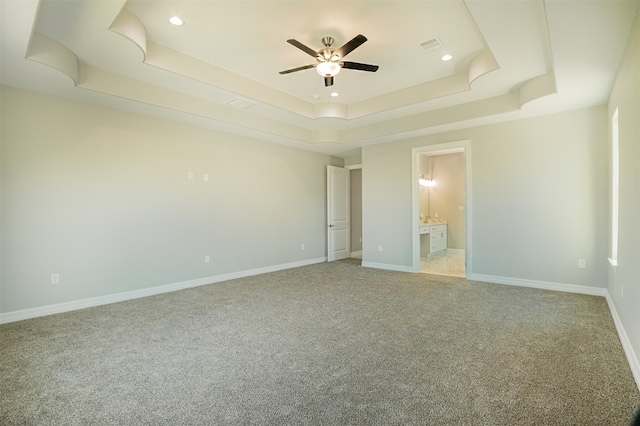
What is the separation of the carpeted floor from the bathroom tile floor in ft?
5.75

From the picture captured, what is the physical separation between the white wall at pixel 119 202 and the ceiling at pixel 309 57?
14.7 inches

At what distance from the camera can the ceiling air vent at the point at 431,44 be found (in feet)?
10.9

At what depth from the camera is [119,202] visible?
4211mm

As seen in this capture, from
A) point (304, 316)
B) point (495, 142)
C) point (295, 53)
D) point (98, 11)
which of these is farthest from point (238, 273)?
point (495, 142)

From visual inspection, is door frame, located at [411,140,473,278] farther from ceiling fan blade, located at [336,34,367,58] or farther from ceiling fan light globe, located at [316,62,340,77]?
ceiling fan blade, located at [336,34,367,58]

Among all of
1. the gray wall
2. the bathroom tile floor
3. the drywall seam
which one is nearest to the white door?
the gray wall

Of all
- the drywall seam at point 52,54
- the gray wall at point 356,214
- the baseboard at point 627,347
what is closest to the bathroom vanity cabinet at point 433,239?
the gray wall at point 356,214

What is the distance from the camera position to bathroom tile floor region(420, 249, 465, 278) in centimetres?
584

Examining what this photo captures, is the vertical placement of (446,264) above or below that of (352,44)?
below

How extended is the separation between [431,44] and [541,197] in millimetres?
2897

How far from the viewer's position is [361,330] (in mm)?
3039

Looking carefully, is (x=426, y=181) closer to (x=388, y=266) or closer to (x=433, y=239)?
(x=433, y=239)

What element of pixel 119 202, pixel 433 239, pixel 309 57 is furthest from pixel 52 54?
pixel 433 239

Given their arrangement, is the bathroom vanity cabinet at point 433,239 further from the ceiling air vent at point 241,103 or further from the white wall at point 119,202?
the ceiling air vent at point 241,103
